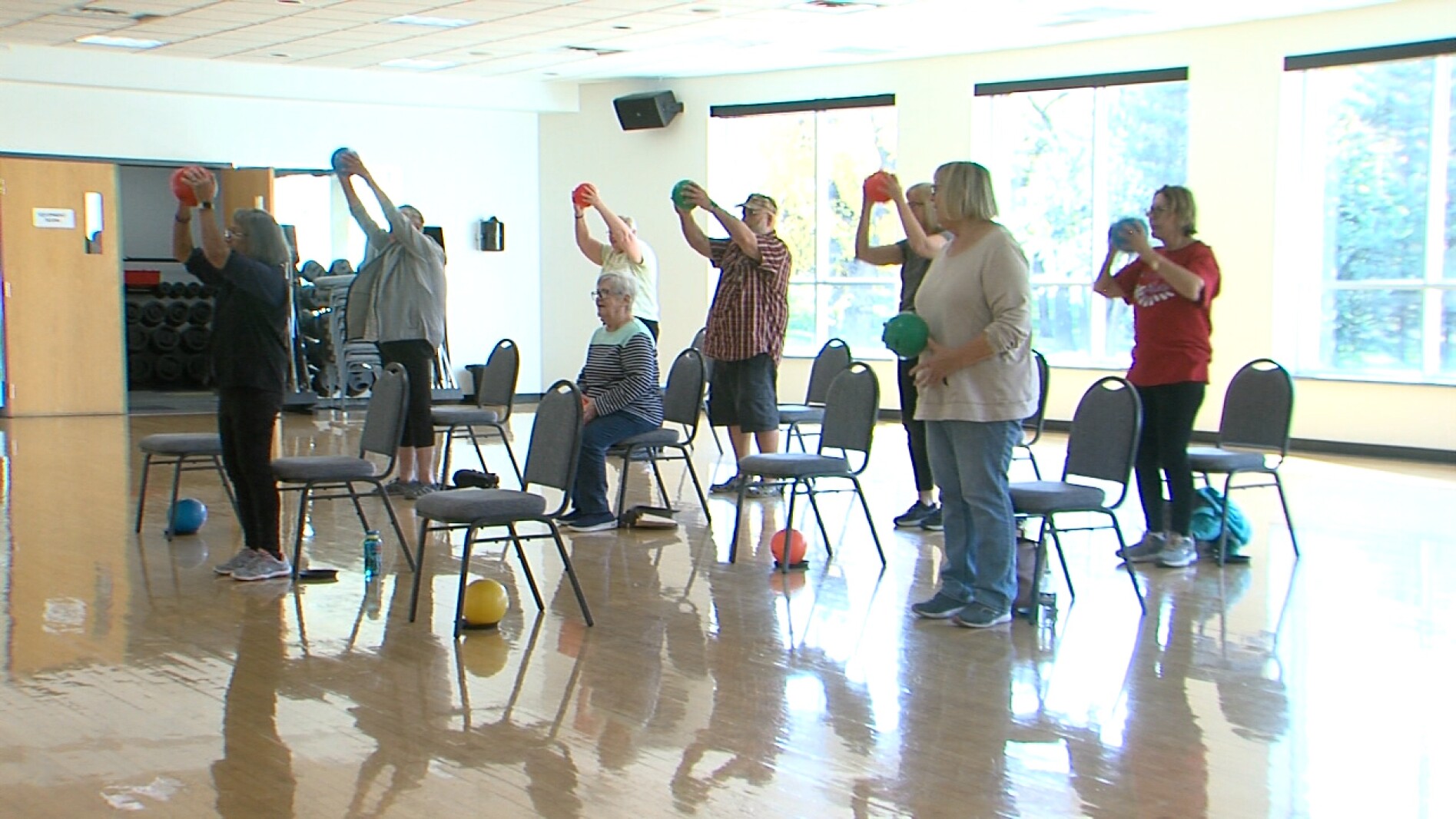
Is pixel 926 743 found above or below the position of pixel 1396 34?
below

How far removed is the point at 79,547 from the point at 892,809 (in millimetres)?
4292

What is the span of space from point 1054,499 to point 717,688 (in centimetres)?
139

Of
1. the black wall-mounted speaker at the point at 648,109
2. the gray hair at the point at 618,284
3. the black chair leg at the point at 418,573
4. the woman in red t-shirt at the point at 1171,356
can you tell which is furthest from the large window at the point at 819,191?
the black chair leg at the point at 418,573

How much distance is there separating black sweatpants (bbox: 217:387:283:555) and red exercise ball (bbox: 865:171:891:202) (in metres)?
2.31

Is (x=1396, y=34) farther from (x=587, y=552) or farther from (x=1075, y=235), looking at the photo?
(x=587, y=552)

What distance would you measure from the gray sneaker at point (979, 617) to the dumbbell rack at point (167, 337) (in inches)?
477

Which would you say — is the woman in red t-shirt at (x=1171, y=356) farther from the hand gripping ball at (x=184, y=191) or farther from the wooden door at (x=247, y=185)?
the wooden door at (x=247, y=185)

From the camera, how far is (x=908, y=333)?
15.2 ft

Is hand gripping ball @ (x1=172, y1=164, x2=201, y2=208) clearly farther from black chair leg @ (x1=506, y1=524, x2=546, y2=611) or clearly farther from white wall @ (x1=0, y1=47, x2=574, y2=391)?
white wall @ (x1=0, y1=47, x2=574, y2=391)

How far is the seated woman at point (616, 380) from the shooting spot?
6.14 metres

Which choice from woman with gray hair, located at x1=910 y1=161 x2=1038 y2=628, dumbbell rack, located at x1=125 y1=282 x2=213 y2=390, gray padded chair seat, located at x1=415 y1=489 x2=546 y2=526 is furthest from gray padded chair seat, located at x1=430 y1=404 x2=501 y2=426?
dumbbell rack, located at x1=125 y1=282 x2=213 y2=390

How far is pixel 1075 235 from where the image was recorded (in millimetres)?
11648

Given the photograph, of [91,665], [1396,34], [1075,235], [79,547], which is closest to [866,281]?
[1075,235]

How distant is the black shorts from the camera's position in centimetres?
688
